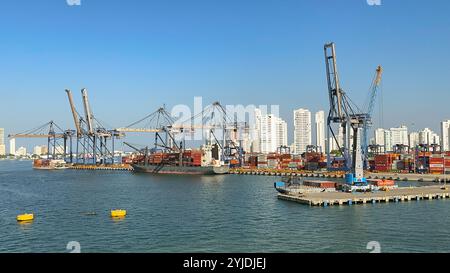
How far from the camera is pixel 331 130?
174 feet

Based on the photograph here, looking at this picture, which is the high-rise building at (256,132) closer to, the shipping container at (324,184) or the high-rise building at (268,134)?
the high-rise building at (268,134)

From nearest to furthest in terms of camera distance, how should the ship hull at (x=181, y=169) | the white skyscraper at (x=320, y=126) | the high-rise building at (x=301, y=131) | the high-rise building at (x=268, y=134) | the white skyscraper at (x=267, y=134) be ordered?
the ship hull at (x=181, y=169) < the white skyscraper at (x=267, y=134) < the high-rise building at (x=268, y=134) < the high-rise building at (x=301, y=131) < the white skyscraper at (x=320, y=126)

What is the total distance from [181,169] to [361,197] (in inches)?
1783

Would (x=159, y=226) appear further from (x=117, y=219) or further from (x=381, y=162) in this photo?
(x=381, y=162)

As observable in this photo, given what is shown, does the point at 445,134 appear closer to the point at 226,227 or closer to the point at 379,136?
the point at 379,136

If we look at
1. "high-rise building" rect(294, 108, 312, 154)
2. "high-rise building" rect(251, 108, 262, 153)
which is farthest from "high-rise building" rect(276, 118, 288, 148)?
"high-rise building" rect(251, 108, 262, 153)

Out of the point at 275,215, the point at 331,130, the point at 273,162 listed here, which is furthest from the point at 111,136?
the point at 275,215

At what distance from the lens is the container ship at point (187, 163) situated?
67062 millimetres

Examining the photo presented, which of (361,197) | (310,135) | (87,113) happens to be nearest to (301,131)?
(310,135)

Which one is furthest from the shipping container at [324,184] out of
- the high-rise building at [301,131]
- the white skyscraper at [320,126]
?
the white skyscraper at [320,126]

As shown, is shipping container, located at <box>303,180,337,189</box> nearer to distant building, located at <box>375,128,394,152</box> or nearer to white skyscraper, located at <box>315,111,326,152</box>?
distant building, located at <box>375,128,394,152</box>

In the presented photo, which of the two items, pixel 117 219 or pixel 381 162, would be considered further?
pixel 381 162

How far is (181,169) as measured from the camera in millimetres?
70312
